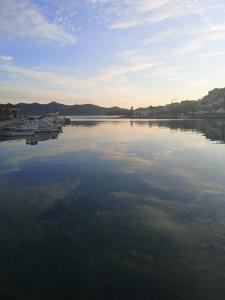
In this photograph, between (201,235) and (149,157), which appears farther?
(149,157)

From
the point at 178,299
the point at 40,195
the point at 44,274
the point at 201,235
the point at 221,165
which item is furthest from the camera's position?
the point at 221,165

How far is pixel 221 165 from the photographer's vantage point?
23781mm

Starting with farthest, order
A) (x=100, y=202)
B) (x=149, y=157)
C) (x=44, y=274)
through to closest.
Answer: (x=149, y=157) < (x=100, y=202) < (x=44, y=274)

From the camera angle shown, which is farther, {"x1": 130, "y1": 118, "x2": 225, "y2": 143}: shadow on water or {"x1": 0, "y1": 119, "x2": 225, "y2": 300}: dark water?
{"x1": 130, "y1": 118, "x2": 225, "y2": 143}: shadow on water

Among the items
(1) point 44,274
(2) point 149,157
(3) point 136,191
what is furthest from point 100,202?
(2) point 149,157

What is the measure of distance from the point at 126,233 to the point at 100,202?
3840 millimetres

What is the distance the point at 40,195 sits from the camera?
53.4ft

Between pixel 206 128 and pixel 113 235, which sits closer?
pixel 113 235

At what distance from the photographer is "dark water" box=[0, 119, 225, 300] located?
803 centimetres

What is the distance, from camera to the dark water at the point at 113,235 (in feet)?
26.3

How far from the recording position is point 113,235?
1104cm

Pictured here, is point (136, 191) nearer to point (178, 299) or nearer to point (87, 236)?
point (87, 236)

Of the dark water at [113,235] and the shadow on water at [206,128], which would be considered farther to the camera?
the shadow on water at [206,128]

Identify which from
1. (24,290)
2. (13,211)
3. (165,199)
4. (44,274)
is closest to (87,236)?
(44,274)
